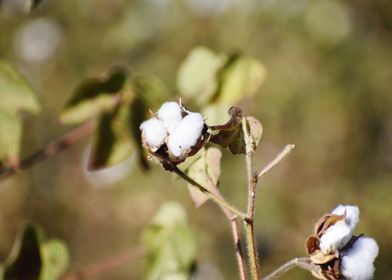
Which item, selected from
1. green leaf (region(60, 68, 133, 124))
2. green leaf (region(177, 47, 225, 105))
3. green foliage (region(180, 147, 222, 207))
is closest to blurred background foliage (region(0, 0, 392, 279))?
green leaf (region(177, 47, 225, 105))

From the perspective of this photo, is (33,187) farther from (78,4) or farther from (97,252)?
(78,4)

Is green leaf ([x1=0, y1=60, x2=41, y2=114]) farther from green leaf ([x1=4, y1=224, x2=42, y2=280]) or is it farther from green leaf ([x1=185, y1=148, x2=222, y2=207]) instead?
green leaf ([x1=185, y1=148, x2=222, y2=207])

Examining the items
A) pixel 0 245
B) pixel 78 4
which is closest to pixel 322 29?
pixel 78 4

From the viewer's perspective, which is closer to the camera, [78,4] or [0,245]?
[0,245]

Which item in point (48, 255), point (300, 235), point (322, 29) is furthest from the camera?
point (322, 29)

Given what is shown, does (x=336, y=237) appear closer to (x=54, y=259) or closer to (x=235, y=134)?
(x=235, y=134)

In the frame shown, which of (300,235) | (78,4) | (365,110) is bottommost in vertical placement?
(300,235)
